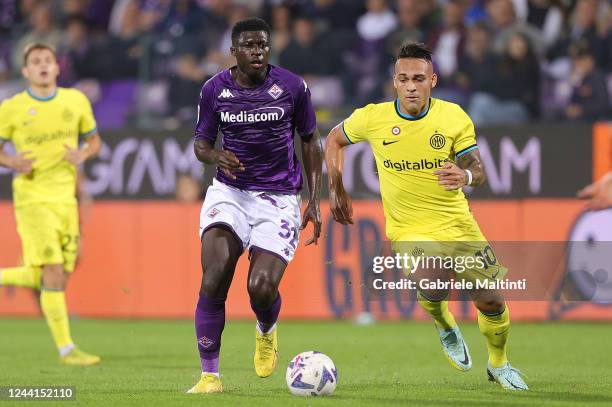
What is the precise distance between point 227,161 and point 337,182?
1017 millimetres

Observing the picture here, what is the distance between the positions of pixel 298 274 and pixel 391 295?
130 centimetres

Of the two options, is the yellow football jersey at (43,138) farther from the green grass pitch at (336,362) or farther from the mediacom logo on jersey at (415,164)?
the mediacom logo on jersey at (415,164)

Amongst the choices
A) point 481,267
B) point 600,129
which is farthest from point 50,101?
point 600,129

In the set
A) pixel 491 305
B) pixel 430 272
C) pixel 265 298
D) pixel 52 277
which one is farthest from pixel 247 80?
pixel 52 277

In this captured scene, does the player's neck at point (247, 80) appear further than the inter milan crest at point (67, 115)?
No

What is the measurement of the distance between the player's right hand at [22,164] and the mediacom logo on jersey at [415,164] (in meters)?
3.92

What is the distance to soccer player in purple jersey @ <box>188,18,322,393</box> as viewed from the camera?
26.9 feet

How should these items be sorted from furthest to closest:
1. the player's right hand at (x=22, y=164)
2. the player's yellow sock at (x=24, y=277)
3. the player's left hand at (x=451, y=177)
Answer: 1. the player's yellow sock at (x=24, y=277)
2. the player's right hand at (x=22, y=164)
3. the player's left hand at (x=451, y=177)

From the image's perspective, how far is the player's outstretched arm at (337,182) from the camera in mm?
8633

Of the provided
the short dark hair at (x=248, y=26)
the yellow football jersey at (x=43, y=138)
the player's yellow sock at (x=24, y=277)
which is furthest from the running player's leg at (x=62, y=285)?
the short dark hair at (x=248, y=26)

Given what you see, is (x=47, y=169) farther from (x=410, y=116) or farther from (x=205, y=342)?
(x=410, y=116)

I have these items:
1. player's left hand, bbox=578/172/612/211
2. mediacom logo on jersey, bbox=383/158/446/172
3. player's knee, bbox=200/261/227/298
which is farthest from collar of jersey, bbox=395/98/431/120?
player's knee, bbox=200/261/227/298

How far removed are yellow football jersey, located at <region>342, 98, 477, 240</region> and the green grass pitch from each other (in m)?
1.24

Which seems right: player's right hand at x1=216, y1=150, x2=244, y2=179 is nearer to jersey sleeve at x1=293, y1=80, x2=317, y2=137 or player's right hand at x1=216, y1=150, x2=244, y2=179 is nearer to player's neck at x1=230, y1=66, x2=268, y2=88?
player's neck at x1=230, y1=66, x2=268, y2=88
